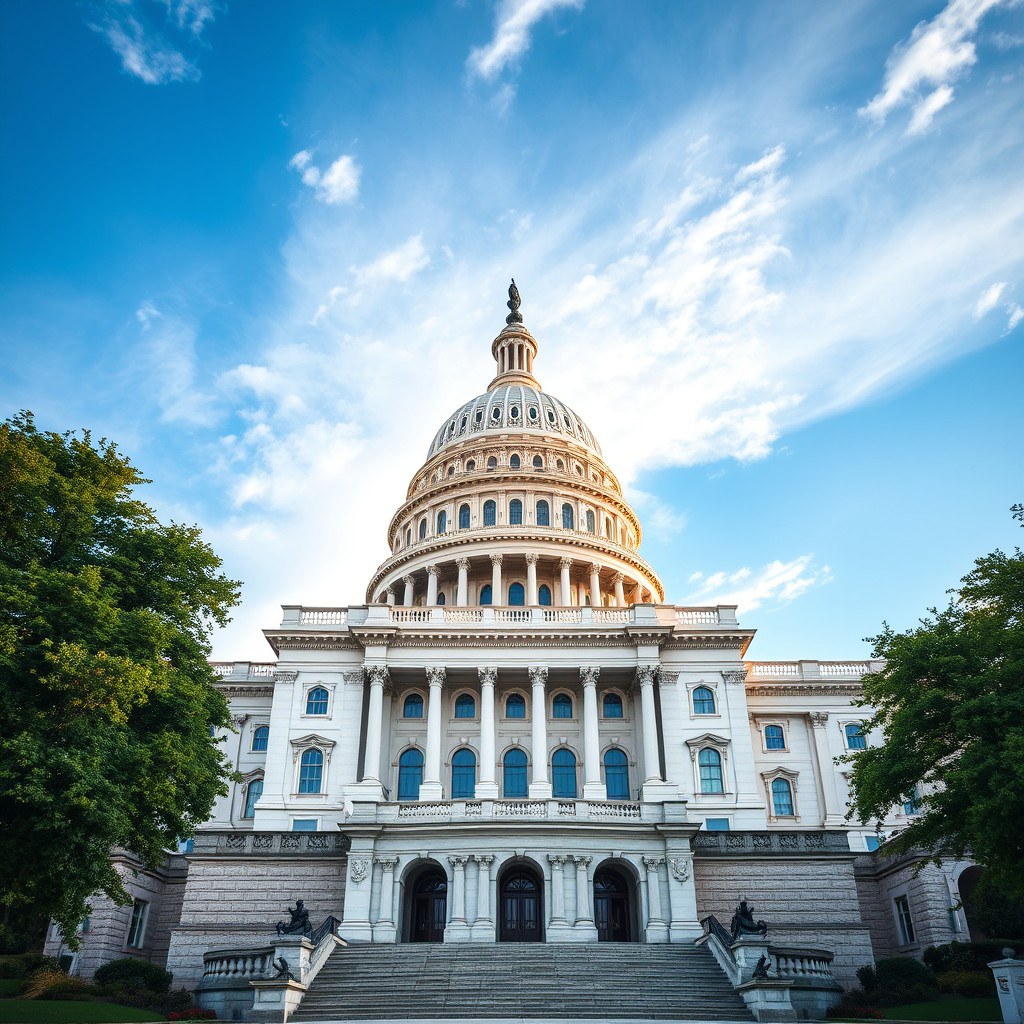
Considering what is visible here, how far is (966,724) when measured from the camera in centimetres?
2698

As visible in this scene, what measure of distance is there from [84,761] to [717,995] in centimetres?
2001

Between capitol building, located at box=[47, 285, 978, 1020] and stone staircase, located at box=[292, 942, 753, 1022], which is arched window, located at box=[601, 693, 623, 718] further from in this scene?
stone staircase, located at box=[292, 942, 753, 1022]

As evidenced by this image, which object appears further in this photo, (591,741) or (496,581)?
(496,581)

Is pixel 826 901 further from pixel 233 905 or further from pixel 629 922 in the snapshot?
pixel 233 905

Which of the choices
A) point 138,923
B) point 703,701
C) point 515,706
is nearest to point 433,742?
point 515,706

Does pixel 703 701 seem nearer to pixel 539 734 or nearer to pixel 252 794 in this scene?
pixel 539 734

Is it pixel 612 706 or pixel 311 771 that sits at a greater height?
pixel 612 706

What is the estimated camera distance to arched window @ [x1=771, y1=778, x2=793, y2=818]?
53.2m

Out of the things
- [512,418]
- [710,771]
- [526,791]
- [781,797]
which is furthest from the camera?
[512,418]

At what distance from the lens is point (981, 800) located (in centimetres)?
2547

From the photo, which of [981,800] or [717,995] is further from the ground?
[981,800]

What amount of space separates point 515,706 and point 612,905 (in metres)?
13.3

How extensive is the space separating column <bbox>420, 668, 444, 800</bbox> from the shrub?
14.3 meters

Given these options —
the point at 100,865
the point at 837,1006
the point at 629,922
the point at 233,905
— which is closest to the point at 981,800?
the point at 837,1006
